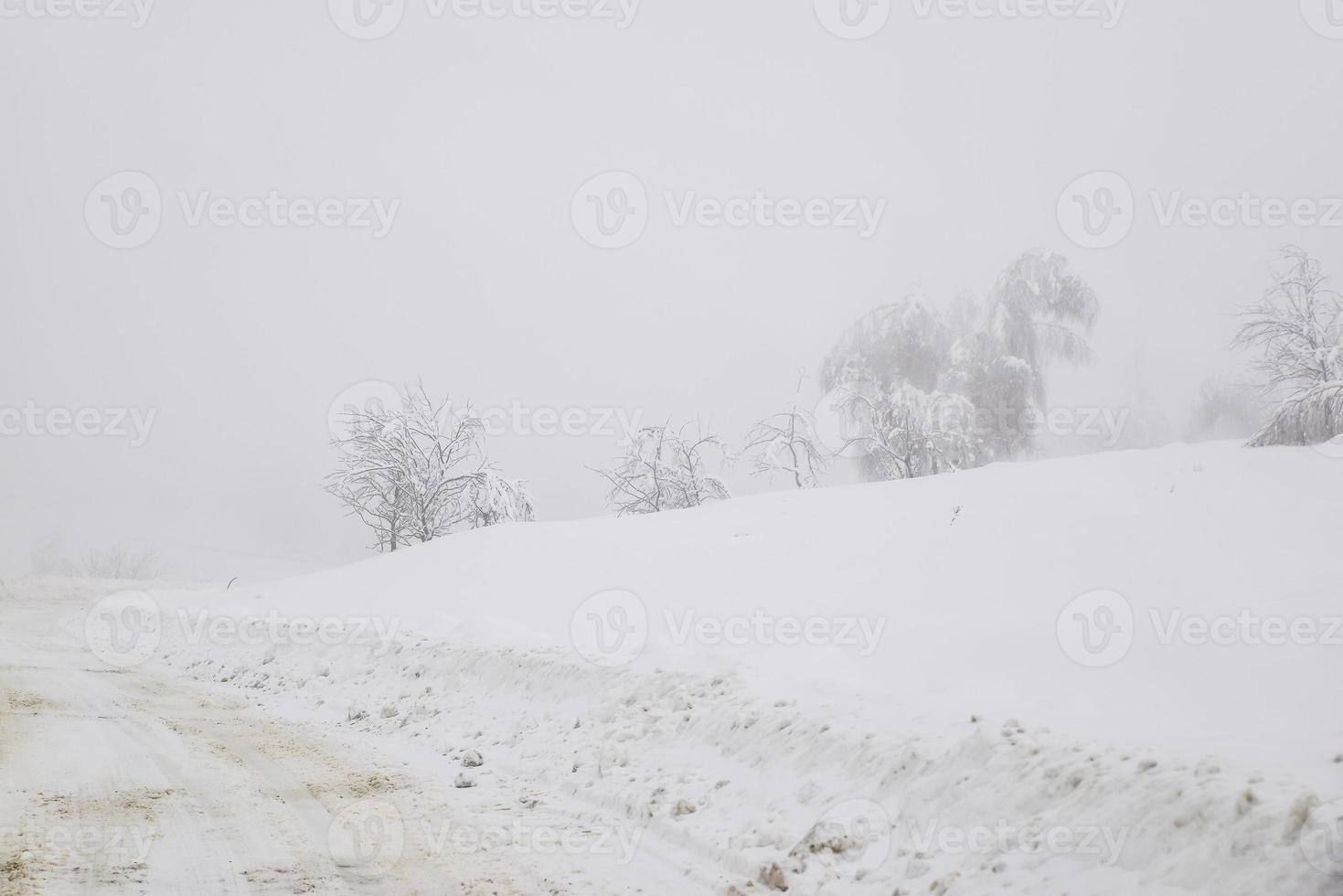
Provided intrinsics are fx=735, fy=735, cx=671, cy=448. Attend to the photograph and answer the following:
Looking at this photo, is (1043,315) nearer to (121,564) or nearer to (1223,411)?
(1223,411)

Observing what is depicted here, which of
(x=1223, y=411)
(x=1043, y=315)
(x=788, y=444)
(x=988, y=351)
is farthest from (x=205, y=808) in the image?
(x=1223, y=411)

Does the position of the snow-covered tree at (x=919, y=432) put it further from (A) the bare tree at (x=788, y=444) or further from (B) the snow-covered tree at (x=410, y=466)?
(B) the snow-covered tree at (x=410, y=466)

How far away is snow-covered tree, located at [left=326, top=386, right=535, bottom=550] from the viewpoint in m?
23.7

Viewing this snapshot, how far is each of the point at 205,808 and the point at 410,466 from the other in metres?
19.7

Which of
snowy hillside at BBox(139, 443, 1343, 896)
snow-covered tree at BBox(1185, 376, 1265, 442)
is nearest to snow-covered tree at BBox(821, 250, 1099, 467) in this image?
snow-covered tree at BBox(1185, 376, 1265, 442)

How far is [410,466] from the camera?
2384 centimetres

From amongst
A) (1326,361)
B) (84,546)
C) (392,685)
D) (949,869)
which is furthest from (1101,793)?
(84,546)

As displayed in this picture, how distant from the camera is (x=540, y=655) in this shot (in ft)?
27.0

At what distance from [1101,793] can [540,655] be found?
5.90 meters

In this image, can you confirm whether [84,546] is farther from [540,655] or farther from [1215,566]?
[1215,566]

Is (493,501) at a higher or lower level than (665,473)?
lower

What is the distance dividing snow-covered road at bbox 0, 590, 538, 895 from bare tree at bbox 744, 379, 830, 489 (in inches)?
670

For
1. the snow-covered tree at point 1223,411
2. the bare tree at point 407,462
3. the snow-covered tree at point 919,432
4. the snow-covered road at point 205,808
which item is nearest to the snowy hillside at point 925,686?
the snow-covered road at point 205,808

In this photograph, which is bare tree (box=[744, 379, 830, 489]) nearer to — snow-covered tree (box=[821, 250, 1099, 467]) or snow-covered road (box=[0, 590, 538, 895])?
snow-covered tree (box=[821, 250, 1099, 467])
